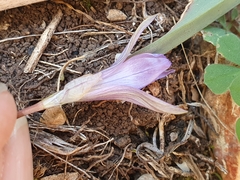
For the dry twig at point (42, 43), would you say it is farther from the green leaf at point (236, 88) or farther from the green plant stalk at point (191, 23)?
the green leaf at point (236, 88)

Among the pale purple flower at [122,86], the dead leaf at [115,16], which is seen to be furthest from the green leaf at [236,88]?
the dead leaf at [115,16]

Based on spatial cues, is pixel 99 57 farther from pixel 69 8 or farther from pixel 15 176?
pixel 15 176

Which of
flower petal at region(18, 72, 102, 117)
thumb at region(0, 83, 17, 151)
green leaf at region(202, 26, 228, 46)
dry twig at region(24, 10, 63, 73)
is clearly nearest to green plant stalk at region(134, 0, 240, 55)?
green leaf at region(202, 26, 228, 46)

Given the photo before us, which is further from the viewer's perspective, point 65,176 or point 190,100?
point 190,100

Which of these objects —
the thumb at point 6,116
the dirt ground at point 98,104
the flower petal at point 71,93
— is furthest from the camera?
the dirt ground at point 98,104

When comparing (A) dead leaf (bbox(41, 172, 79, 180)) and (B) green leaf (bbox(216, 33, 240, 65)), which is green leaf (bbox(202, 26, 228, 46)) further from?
(A) dead leaf (bbox(41, 172, 79, 180))

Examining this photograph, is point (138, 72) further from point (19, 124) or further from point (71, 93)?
point (19, 124)

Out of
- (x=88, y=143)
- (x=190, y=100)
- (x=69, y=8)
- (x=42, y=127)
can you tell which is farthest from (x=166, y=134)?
(x=69, y=8)
